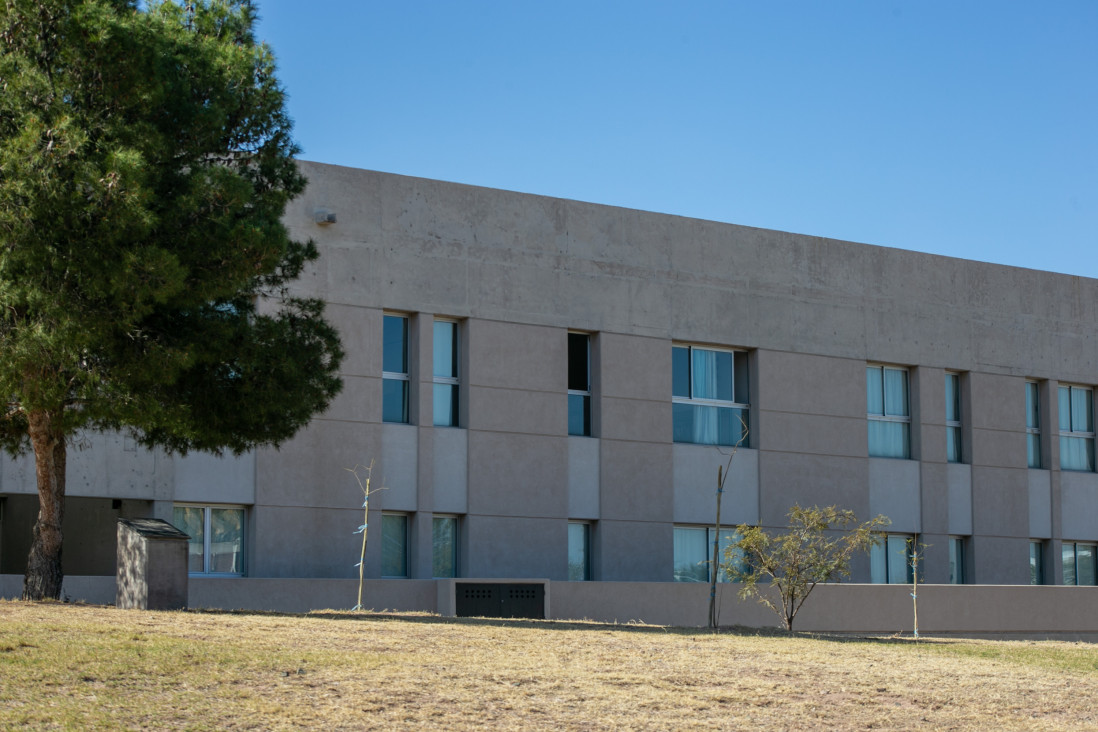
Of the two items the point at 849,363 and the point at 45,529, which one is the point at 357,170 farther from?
the point at 849,363

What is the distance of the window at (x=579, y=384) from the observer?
26016mm

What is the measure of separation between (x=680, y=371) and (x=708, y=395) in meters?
0.83

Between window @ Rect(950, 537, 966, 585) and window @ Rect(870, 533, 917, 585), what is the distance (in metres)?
1.22

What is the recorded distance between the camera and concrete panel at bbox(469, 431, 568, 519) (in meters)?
24.7

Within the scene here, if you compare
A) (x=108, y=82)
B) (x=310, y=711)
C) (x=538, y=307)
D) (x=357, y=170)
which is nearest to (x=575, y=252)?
(x=538, y=307)

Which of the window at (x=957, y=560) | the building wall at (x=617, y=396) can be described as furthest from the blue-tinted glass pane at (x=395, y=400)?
the window at (x=957, y=560)

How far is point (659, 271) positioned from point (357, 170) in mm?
6680

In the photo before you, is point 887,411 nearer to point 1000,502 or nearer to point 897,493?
point 897,493

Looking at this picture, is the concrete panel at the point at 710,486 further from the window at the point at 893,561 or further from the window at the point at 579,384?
the window at the point at 893,561

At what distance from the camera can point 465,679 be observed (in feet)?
39.1

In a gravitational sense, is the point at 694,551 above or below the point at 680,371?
below

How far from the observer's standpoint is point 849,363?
28.8 metres

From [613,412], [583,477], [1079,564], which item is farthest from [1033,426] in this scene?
[583,477]

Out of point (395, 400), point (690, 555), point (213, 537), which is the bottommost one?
point (690, 555)
